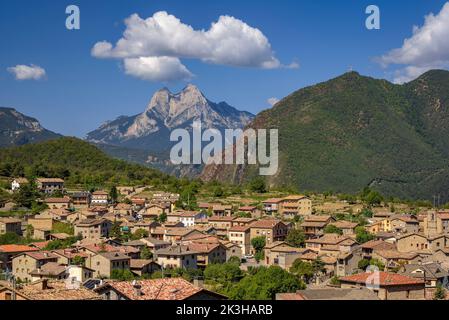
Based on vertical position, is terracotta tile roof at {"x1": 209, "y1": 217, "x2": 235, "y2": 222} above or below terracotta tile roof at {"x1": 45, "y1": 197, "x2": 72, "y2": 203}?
below

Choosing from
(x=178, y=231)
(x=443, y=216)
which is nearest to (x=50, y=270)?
(x=178, y=231)

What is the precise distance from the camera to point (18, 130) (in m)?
159

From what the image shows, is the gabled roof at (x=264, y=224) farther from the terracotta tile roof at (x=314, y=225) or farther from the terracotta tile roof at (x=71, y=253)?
the terracotta tile roof at (x=71, y=253)

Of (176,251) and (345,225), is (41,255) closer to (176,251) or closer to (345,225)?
(176,251)

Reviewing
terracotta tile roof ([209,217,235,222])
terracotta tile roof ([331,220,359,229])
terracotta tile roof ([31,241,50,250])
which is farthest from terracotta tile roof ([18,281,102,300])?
terracotta tile roof ([331,220,359,229])

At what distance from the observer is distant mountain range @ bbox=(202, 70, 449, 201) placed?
279 feet

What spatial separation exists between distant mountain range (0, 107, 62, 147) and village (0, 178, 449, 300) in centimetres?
11674

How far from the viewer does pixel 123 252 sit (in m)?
23.7

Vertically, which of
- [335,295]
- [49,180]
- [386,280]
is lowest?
[386,280]

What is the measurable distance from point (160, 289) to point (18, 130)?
155 m

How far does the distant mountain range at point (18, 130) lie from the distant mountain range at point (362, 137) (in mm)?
60942

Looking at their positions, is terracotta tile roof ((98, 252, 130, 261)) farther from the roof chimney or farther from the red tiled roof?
the roof chimney
